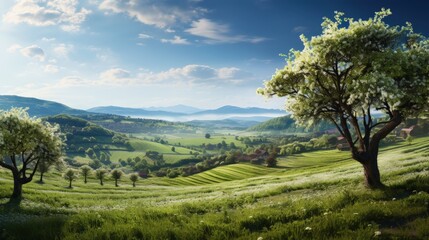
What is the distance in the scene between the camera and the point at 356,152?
23.4 m

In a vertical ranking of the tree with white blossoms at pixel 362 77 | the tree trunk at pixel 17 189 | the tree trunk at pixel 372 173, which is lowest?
the tree trunk at pixel 17 189

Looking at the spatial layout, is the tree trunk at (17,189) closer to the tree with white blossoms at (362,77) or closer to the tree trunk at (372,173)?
the tree with white blossoms at (362,77)

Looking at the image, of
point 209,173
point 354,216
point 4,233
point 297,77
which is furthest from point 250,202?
point 209,173

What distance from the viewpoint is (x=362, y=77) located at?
20203 mm

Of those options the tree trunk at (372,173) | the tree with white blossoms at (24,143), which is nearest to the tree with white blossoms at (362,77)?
the tree trunk at (372,173)

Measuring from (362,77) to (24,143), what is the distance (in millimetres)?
32989

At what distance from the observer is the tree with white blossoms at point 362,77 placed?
20.1 metres

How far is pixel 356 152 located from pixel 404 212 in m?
10.9

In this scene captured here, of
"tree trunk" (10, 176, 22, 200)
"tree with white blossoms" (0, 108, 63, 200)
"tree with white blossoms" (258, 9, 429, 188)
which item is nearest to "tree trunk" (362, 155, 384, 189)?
"tree with white blossoms" (258, 9, 429, 188)

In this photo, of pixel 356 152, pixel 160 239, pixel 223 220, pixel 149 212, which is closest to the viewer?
pixel 160 239

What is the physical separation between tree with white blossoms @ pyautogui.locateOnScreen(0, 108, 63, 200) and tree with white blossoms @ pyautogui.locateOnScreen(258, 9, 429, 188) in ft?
84.1

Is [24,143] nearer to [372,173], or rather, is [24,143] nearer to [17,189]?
[17,189]

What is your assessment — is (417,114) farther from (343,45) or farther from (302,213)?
(302,213)

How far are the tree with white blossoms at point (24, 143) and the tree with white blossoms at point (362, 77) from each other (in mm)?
25636
